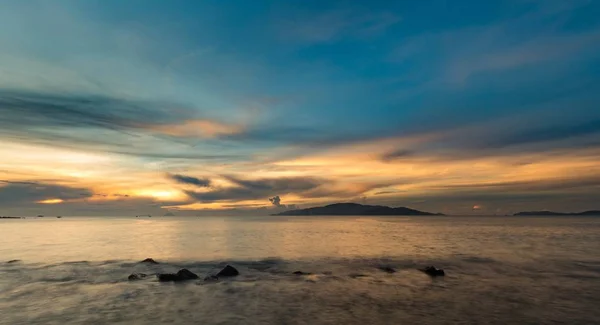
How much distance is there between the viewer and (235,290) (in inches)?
1359

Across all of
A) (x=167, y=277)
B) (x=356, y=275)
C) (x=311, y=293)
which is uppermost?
(x=167, y=277)

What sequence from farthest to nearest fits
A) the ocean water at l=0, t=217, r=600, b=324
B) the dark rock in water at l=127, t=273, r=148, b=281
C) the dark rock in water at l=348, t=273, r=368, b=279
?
the dark rock in water at l=348, t=273, r=368, b=279 → the dark rock in water at l=127, t=273, r=148, b=281 → the ocean water at l=0, t=217, r=600, b=324

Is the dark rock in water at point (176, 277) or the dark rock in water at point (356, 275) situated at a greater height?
the dark rock in water at point (176, 277)

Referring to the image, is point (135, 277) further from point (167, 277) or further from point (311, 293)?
point (311, 293)

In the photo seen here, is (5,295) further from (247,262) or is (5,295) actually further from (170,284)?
(247,262)

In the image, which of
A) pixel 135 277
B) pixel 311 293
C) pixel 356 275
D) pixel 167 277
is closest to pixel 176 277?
pixel 167 277

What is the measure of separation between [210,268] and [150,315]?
2390cm

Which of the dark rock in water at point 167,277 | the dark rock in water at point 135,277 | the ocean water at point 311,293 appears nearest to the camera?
the ocean water at point 311,293

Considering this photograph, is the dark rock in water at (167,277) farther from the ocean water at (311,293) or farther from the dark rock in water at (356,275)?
the dark rock in water at (356,275)

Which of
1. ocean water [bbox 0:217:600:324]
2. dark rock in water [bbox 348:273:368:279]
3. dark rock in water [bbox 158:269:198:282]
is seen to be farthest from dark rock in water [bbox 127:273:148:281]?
dark rock in water [bbox 348:273:368:279]

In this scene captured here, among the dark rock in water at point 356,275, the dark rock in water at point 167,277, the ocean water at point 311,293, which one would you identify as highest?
the dark rock in water at point 167,277

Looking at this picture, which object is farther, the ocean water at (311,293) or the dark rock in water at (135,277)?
the dark rock in water at (135,277)

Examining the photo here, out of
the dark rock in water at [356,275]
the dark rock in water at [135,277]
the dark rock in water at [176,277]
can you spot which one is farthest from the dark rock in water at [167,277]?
the dark rock in water at [356,275]

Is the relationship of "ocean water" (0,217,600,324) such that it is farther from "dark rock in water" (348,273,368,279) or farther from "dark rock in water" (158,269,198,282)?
"dark rock in water" (158,269,198,282)
